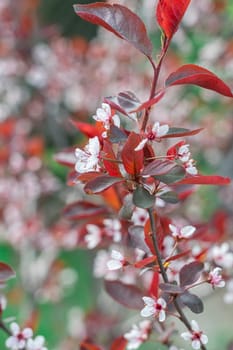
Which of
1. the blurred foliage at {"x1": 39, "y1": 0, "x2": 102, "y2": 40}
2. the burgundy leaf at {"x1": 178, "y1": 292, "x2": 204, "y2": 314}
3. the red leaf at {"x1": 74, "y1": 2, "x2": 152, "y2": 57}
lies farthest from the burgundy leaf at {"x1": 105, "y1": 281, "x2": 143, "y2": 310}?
the blurred foliage at {"x1": 39, "y1": 0, "x2": 102, "y2": 40}

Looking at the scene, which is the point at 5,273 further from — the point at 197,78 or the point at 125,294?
the point at 197,78

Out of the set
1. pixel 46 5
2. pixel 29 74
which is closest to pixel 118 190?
pixel 29 74

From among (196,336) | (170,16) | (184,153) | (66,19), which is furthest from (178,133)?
(66,19)

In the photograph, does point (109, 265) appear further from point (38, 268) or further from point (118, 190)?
point (38, 268)

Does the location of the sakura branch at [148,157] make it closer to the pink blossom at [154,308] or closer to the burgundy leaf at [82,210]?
the pink blossom at [154,308]

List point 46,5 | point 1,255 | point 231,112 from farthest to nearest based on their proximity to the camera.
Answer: point 46,5 → point 1,255 → point 231,112

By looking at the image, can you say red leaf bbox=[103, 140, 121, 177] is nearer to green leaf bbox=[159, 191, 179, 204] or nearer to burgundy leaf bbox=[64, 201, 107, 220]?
green leaf bbox=[159, 191, 179, 204]
